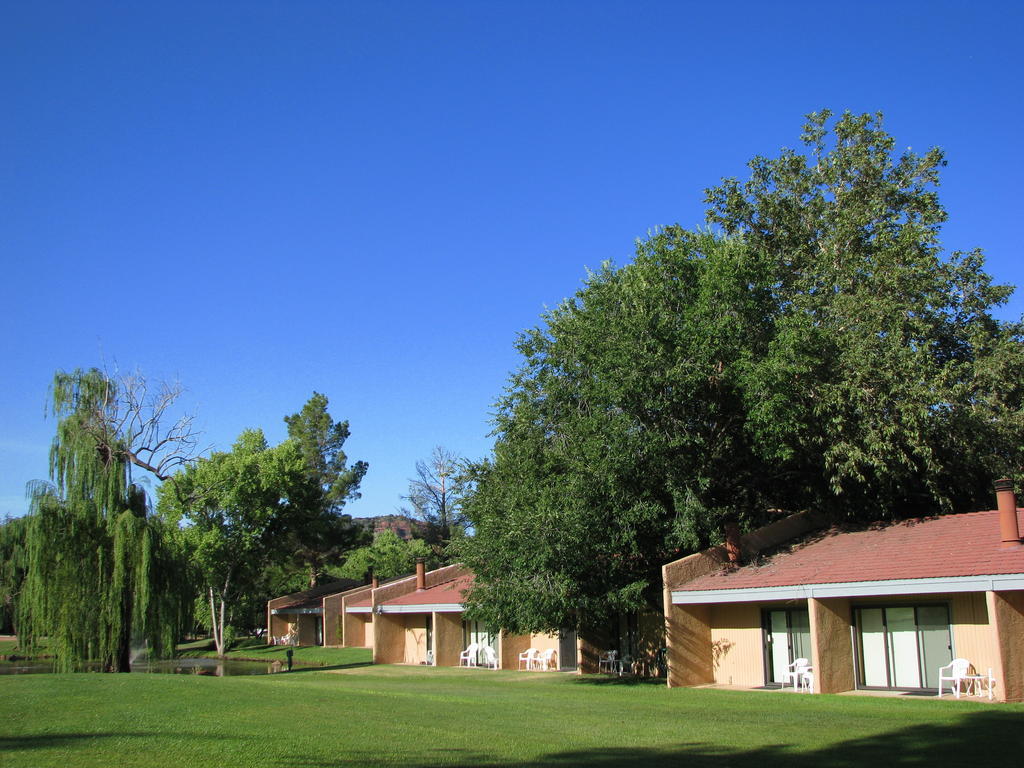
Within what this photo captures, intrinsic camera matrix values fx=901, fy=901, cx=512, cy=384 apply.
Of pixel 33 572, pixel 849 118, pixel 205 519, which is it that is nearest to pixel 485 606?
pixel 33 572

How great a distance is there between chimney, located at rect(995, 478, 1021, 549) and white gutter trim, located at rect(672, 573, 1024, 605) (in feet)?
6.26

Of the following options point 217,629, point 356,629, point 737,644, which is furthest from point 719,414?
point 217,629

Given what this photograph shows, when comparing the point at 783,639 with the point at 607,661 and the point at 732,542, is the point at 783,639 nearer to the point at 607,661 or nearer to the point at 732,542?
the point at 732,542

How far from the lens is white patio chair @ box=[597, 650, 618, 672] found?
29.5 meters

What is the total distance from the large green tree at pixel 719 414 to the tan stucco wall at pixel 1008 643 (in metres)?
6.64

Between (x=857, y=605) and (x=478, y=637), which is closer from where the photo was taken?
(x=857, y=605)

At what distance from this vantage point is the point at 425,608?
36469 mm

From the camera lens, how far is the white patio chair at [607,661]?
29.5 metres

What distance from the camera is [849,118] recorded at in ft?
115

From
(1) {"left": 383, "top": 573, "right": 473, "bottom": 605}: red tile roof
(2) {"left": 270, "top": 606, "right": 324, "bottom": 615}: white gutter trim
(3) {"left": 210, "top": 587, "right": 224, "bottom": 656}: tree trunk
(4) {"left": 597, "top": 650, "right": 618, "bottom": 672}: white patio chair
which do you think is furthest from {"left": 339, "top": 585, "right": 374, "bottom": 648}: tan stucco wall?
(4) {"left": 597, "top": 650, "right": 618, "bottom": 672}: white patio chair

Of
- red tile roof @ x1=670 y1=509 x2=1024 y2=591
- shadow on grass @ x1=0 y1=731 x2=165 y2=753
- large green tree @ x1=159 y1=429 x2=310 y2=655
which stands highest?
large green tree @ x1=159 y1=429 x2=310 y2=655

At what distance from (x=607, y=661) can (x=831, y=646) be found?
10236 millimetres

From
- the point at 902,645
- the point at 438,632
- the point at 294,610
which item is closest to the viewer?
the point at 902,645

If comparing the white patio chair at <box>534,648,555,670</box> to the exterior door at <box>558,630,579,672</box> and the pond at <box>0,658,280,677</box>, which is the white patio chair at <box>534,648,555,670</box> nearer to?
the exterior door at <box>558,630,579,672</box>
